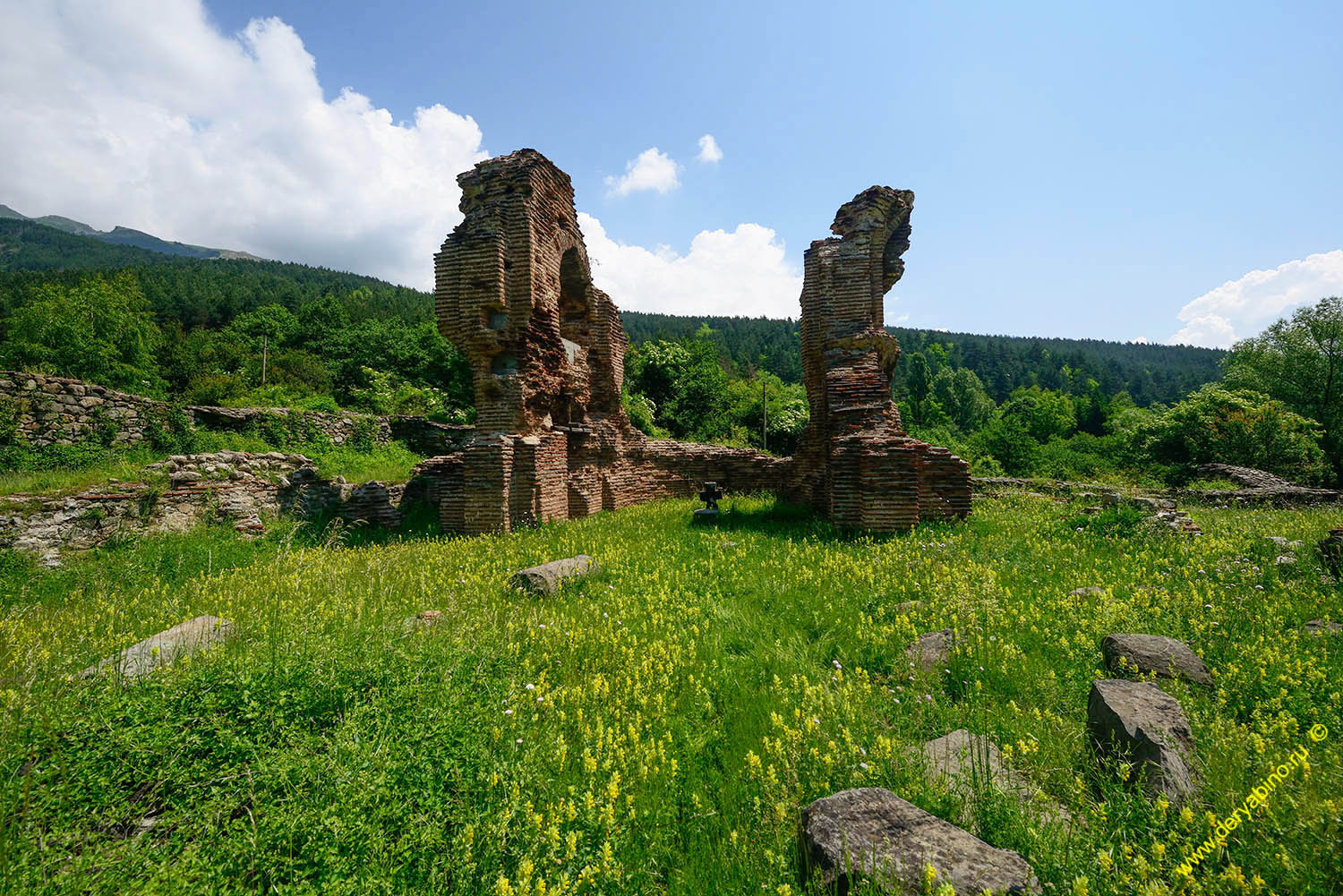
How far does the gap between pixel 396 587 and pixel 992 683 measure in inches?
235

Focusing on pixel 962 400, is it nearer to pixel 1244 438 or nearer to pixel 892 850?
pixel 1244 438

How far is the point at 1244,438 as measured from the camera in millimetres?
23906

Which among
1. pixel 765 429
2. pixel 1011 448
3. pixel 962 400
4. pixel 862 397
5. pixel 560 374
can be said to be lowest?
pixel 1011 448

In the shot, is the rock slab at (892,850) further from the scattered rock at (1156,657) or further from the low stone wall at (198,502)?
the low stone wall at (198,502)

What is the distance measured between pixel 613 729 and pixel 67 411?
15699mm

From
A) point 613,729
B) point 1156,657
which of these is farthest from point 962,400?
point 613,729

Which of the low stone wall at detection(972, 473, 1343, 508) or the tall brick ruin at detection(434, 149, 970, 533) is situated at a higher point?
Answer: the tall brick ruin at detection(434, 149, 970, 533)

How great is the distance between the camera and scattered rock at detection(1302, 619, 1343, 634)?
413 cm

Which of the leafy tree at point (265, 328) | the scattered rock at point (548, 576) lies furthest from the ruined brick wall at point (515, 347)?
the leafy tree at point (265, 328)

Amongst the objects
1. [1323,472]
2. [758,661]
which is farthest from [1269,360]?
[758,661]

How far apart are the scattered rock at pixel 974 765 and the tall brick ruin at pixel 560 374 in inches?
235

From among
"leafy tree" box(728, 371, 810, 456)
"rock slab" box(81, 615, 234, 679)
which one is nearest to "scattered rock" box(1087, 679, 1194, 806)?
"rock slab" box(81, 615, 234, 679)

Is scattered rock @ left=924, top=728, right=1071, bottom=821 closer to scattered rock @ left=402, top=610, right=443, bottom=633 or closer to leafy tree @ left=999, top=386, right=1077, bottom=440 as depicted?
scattered rock @ left=402, top=610, right=443, bottom=633

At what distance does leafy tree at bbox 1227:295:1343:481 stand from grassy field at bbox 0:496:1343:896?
38848mm
